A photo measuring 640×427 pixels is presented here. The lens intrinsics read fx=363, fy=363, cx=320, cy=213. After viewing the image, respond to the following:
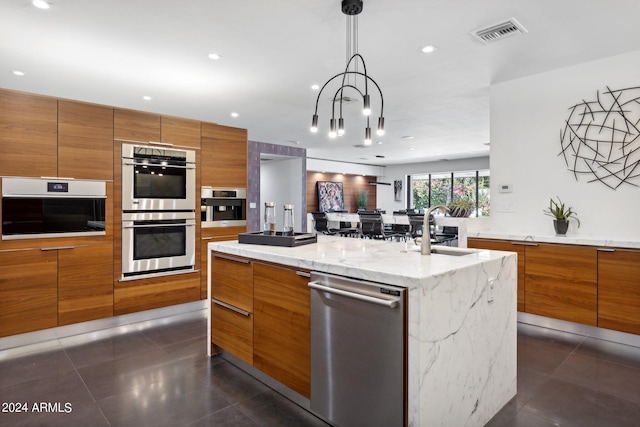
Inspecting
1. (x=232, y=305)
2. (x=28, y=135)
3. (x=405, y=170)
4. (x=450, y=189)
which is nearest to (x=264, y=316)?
(x=232, y=305)

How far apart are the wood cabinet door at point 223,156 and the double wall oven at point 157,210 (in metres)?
0.19

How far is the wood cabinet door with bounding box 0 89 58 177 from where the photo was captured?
299 cm

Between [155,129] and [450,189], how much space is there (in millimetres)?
10706

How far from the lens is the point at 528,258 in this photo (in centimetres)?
349

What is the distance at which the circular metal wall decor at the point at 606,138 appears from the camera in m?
3.35

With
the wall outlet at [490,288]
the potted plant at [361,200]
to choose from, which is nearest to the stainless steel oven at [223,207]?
the wall outlet at [490,288]

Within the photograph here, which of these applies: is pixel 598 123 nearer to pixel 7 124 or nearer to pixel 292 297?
pixel 292 297

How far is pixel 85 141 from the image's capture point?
132 inches

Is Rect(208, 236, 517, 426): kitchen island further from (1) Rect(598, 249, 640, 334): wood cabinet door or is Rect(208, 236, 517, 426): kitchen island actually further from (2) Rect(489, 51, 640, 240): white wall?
(2) Rect(489, 51, 640, 240): white wall

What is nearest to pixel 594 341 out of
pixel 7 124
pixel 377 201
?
pixel 7 124

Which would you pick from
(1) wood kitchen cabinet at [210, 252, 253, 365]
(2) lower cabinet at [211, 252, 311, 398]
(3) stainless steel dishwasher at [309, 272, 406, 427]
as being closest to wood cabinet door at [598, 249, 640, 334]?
(3) stainless steel dishwasher at [309, 272, 406, 427]

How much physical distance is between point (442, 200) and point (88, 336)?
1155 cm

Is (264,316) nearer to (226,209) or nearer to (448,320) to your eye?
(448,320)

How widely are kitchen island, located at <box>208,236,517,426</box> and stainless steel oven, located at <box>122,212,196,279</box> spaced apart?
1.87m
